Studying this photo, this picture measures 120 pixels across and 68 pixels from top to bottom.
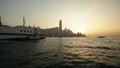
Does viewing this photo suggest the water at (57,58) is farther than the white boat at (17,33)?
No

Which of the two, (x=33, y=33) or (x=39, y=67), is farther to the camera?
(x=33, y=33)

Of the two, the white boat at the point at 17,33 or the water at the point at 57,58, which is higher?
the white boat at the point at 17,33

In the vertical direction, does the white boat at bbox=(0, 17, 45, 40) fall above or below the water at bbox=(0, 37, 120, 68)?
above

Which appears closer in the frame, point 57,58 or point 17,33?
point 57,58

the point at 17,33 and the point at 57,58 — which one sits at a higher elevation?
the point at 17,33

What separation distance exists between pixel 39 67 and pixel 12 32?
206 ft

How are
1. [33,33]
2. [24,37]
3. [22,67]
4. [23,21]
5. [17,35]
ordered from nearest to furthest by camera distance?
[22,67], [17,35], [24,37], [33,33], [23,21]

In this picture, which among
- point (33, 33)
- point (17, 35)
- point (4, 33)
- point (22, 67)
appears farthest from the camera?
point (33, 33)

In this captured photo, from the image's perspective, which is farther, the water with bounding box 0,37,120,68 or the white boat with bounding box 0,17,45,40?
the white boat with bounding box 0,17,45,40

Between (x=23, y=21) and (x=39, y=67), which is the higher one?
(x=23, y=21)

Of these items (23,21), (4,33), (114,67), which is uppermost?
(23,21)

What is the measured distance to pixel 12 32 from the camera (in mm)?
70000

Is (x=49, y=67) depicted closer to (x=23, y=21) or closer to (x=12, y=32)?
(x=12, y=32)

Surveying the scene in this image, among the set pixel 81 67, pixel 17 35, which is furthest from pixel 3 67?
pixel 17 35
